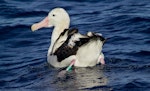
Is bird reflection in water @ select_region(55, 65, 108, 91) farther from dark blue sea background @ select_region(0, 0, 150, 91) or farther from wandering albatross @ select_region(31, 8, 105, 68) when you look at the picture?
wandering albatross @ select_region(31, 8, 105, 68)

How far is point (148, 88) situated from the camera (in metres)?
11.1

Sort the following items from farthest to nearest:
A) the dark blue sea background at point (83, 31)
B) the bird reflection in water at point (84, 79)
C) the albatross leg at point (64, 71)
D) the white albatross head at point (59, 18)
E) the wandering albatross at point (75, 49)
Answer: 1. the white albatross head at point (59, 18)
2. the albatross leg at point (64, 71)
3. the wandering albatross at point (75, 49)
4. the dark blue sea background at point (83, 31)
5. the bird reflection in water at point (84, 79)

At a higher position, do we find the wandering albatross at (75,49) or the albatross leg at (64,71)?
the wandering albatross at (75,49)

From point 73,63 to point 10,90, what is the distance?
5.07ft

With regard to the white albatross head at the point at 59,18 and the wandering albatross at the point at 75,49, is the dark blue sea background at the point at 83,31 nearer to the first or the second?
the wandering albatross at the point at 75,49

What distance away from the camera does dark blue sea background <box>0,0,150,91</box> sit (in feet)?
38.4

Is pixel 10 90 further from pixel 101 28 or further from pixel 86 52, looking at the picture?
pixel 101 28

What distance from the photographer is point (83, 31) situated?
16250 mm

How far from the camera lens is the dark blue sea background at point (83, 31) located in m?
11.7

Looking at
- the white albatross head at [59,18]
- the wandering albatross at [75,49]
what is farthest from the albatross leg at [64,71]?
the white albatross head at [59,18]

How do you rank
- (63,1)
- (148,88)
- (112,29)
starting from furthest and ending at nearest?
(63,1) < (112,29) < (148,88)

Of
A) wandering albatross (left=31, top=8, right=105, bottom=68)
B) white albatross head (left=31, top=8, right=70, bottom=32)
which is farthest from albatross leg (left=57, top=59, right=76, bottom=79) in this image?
white albatross head (left=31, top=8, right=70, bottom=32)

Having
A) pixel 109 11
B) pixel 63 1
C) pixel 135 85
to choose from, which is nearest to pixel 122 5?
pixel 109 11

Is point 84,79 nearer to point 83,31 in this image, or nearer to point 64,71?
point 64,71
